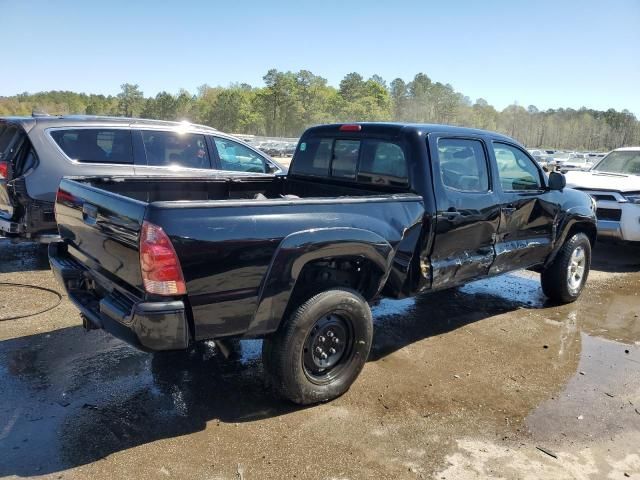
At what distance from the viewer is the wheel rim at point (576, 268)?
6.07 metres

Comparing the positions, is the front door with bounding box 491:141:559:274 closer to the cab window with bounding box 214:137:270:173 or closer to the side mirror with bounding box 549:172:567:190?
the side mirror with bounding box 549:172:567:190

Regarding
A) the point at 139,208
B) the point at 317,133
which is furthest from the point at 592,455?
the point at 317,133

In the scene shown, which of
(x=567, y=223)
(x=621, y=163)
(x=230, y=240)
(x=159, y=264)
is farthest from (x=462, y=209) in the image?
(x=621, y=163)

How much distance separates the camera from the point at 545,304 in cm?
620

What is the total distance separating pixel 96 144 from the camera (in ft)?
21.8

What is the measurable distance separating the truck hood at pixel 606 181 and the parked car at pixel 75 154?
19.5 ft

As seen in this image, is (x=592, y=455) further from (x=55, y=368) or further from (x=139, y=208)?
(x=55, y=368)

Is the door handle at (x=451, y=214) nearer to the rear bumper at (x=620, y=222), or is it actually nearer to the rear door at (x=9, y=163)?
the rear door at (x=9, y=163)

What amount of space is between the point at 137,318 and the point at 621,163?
1011 cm

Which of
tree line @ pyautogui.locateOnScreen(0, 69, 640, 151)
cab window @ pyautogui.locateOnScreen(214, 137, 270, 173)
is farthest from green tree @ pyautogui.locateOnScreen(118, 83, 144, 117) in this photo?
cab window @ pyautogui.locateOnScreen(214, 137, 270, 173)

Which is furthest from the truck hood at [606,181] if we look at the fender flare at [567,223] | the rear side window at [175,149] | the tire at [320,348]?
the tire at [320,348]

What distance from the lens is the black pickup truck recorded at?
9.40 ft

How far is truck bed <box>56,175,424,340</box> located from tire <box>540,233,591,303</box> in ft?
9.41

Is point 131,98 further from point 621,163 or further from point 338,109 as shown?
point 621,163
